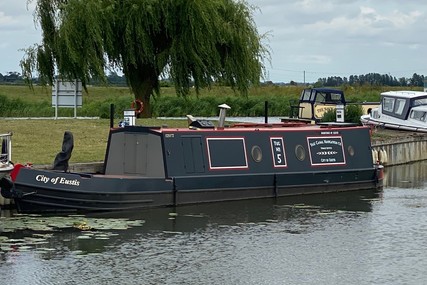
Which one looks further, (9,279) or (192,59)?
(192,59)

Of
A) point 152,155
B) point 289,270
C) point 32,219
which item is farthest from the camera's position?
point 152,155

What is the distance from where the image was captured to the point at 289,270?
17.1 metres

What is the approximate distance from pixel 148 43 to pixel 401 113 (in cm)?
1304

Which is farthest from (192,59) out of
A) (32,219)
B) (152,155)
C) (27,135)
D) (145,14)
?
(32,219)

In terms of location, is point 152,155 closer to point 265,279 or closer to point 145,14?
point 265,279

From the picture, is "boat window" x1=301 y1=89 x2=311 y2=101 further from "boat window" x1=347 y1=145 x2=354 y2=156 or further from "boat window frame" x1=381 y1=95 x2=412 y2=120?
"boat window" x1=347 y1=145 x2=354 y2=156

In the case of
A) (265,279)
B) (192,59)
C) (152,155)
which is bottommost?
(265,279)

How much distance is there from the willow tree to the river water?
12947 millimetres

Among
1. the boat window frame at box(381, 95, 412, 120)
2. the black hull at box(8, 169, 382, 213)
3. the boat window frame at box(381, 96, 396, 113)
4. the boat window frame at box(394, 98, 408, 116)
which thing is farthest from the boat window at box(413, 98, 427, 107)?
the black hull at box(8, 169, 382, 213)

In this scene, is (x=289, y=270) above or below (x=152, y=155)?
below

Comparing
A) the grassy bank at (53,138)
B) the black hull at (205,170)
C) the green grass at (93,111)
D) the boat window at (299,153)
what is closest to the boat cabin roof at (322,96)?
the green grass at (93,111)

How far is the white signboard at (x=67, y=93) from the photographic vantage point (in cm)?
3750

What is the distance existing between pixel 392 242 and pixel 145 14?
60.9 ft

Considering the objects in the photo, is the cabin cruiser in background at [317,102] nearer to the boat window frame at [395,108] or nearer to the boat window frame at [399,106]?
the boat window frame at [395,108]
